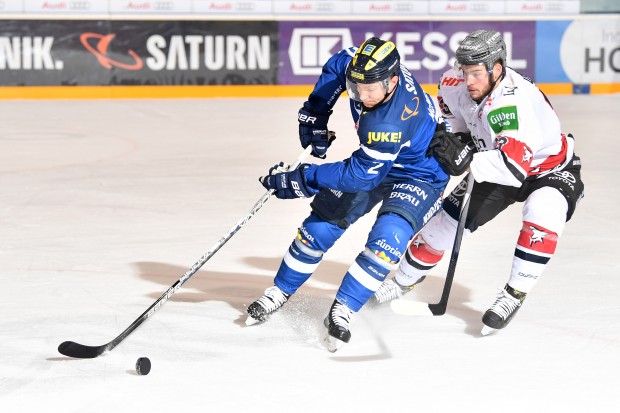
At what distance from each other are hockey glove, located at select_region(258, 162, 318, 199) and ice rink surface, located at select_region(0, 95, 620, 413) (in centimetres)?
49

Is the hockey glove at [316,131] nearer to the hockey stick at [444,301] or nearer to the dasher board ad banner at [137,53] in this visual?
the hockey stick at [444,301]

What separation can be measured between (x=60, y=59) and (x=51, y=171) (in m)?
4.76

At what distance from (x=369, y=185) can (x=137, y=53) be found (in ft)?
28.4

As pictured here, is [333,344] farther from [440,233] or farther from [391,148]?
[440,233]

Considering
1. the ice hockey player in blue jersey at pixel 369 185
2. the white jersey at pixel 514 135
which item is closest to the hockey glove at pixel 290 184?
the ice hockey player in blue jersey at pixel 369 185

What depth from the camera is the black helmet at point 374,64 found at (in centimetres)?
375

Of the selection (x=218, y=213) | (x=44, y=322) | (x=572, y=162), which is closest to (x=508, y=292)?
(x=572, y=162)

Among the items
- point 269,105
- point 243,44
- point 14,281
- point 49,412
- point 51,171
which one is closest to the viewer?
point 49,412

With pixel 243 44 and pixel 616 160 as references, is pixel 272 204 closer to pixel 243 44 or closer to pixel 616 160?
pixel 616 160

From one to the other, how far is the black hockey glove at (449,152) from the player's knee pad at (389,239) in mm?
290

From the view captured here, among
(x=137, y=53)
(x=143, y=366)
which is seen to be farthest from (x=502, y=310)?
(x=137, y=53)

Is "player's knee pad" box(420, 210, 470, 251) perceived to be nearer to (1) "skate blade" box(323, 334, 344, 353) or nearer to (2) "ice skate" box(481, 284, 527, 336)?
(2) "ice skate" box(481, 284, 527, 336)

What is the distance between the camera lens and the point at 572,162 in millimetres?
4172

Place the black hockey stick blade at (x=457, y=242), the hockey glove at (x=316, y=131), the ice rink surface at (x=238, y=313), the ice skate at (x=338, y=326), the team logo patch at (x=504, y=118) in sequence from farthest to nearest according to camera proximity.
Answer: the hockey glove at (x=316, y=131), the black hockey stick blade at (x=457, y=242), the team logo patch at (x=504, y=118), the ice skate at (x=338, y=326), the ice rink surface at (x=238, y=313)
